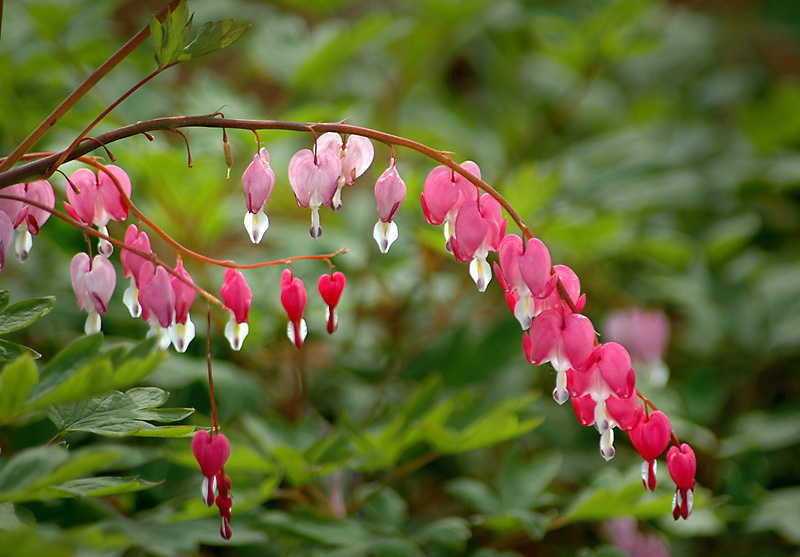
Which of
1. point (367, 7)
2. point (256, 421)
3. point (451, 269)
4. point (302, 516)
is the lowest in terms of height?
point (302, 516)

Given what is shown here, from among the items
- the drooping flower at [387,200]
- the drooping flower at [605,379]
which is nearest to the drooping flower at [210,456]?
the drooping flower at [387,200]

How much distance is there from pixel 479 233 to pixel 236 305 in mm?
259

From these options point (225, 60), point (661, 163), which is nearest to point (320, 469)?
point (661, 163)

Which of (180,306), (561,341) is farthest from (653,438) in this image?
(180,306)

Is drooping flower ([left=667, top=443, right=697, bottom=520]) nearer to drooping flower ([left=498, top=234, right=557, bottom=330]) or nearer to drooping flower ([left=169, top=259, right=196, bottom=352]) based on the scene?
drooping flower ([left=498, top=234, right=557, bottom=330])

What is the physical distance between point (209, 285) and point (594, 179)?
34.8 inches

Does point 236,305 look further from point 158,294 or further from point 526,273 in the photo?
point 526,273

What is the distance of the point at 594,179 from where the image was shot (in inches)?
60.3

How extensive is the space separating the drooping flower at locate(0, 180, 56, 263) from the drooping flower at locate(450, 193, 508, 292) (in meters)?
0.42

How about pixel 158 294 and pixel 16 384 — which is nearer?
pixel 16 384

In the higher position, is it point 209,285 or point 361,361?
point 209,285

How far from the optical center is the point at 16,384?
0.52 m

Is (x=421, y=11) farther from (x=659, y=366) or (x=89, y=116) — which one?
(x=659, y=366)

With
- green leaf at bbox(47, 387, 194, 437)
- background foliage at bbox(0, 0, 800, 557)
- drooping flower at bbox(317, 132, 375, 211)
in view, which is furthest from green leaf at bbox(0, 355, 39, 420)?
drooping flower at bbox(317, 132, 375, 211)
